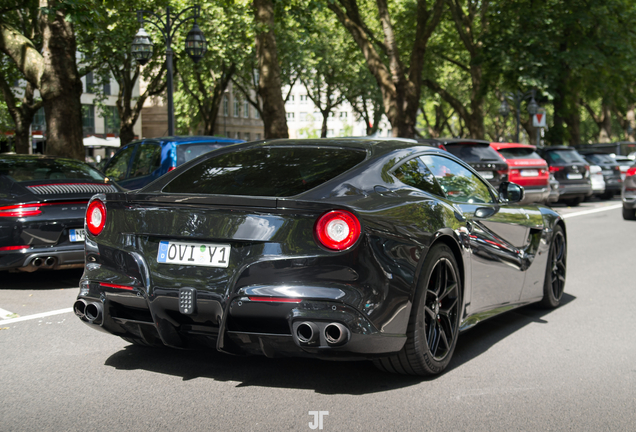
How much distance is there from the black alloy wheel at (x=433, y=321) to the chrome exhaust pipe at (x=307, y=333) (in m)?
0.65

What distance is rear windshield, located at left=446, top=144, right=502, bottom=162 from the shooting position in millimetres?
15047

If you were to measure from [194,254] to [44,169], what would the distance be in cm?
509

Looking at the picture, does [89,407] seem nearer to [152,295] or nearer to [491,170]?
[152,295]

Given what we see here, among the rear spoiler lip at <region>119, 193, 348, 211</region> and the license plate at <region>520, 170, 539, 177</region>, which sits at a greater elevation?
the rear spoiler lip at <region>119, 193, 348, 211</region>

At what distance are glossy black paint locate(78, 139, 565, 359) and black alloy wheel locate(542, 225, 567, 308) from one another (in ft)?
7.36

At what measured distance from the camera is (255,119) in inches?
3383

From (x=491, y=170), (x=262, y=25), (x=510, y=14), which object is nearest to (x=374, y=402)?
(x=491, y=170)

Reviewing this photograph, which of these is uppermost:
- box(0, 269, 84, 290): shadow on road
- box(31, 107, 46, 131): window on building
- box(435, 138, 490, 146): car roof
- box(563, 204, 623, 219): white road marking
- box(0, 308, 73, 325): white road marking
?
box(31, 107, 46, 131): window on building

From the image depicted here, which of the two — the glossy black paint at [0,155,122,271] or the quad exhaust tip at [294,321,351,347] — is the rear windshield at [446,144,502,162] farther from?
the quad exhaust tip at [294,321,351,347]

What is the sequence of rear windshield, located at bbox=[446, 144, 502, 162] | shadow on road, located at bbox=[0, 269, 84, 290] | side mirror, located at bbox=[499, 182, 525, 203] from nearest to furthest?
1. side mirror, located at bbox=[499, 182, 525, 203]
2. shadow on road, located at bbox=[0, 269, 84, 290]
3. rear windshield, located at bbox=[446, 144, 502, 162]

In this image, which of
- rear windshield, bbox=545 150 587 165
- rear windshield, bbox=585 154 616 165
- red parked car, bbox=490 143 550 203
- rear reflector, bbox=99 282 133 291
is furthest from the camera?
rear windshield, bbox=585 154 616 165

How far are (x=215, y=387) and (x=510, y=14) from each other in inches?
1096

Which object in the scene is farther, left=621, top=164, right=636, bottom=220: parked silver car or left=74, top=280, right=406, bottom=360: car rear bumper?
left=621, top=164, right=636, bottom=220: parked silver car

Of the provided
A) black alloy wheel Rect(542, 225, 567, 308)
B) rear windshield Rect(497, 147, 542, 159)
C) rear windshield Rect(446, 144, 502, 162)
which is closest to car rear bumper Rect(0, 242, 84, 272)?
black alloy wheel Rect(542, 225, 567, 308)
